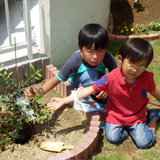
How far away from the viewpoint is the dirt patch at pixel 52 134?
254 cm

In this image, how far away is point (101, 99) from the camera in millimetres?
3037

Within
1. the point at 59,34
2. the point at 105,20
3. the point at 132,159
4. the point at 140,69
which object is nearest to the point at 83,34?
the point at 140,69

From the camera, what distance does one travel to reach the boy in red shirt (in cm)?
238

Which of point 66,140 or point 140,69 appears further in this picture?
point 66,140

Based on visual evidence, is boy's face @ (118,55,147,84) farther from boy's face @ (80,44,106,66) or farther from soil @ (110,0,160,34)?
soil @ (110,0,160,34)

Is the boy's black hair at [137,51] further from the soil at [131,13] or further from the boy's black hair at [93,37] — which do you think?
the soil at [131,13]

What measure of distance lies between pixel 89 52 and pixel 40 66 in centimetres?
113

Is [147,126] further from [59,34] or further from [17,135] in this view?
[59,34]

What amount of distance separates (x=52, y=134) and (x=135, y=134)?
970 millimetres

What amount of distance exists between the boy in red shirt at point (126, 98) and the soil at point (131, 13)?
2608 mm

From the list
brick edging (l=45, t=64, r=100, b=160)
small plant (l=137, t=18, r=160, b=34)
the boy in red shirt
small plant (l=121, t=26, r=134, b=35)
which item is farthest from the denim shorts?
small plant (l=137, t=18, r=160, b=34)

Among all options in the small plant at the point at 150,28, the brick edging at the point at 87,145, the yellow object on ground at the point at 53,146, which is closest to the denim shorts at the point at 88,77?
Answer: the brick edging at the point at 87,145

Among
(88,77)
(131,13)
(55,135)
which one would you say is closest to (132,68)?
(88,77)

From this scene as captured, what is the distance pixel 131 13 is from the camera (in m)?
5.41
